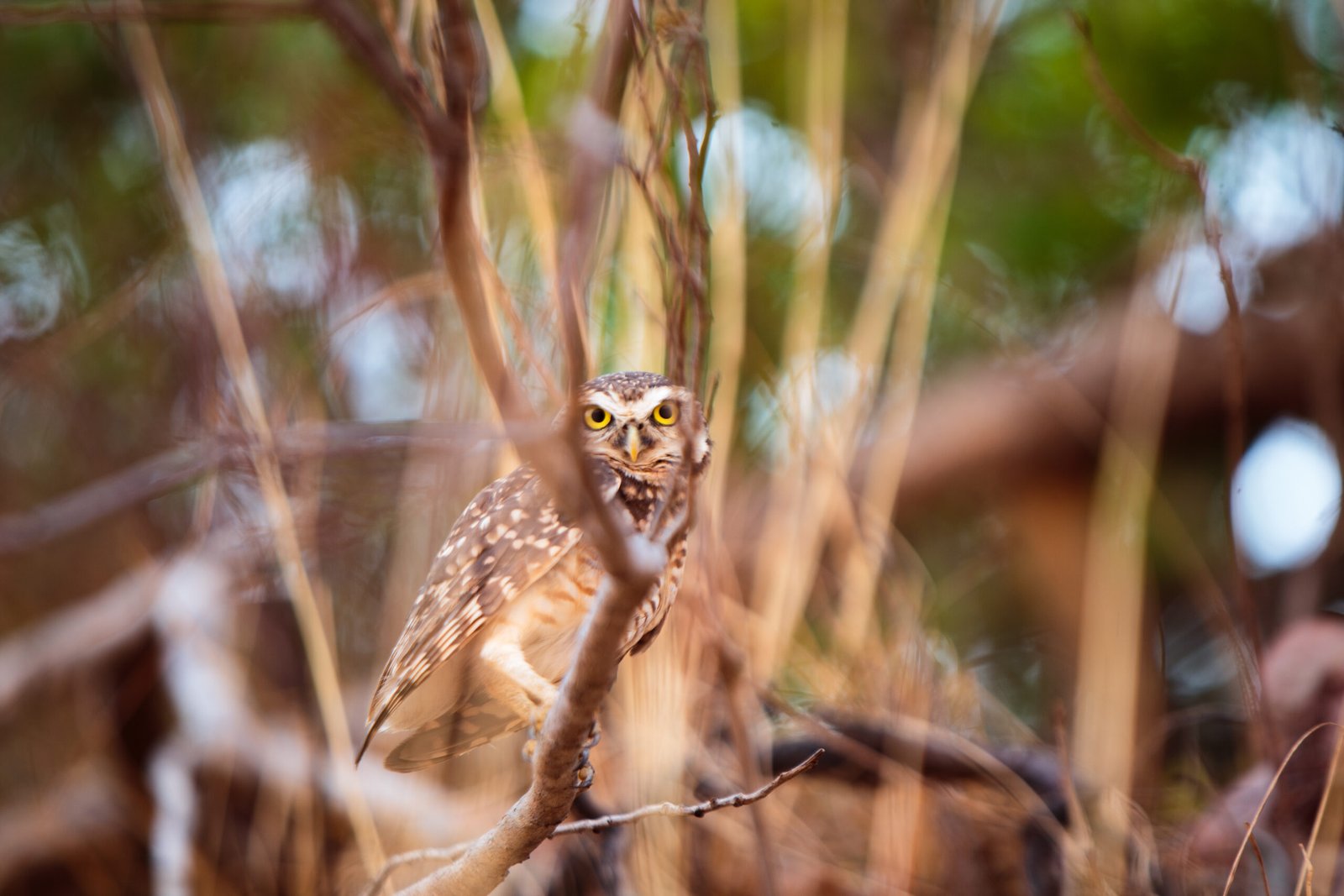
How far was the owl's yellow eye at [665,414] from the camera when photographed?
1784mm

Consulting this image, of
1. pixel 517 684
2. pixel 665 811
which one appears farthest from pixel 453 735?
pixel 665 811

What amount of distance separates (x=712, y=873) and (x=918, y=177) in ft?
6.78

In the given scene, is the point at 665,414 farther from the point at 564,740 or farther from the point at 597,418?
the point at 564,740

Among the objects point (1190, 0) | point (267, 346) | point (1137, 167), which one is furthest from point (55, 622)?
point (1190, 0)

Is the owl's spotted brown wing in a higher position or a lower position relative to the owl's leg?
higher

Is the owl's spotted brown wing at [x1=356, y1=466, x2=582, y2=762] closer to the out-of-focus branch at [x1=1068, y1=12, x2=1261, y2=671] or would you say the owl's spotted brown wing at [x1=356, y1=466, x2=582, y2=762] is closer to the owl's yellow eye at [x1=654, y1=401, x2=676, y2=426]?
the owl's yellow eye at [x1=654, y1=401, x2=676, y2=426]

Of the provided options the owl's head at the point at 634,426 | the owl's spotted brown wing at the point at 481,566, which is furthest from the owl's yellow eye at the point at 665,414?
the owl's spotted brown wing at the point at 481,566

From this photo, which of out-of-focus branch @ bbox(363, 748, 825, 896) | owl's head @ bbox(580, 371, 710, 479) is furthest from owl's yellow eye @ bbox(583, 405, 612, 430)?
out-of-focus branch @ bbox(363, 748, 825, 896)

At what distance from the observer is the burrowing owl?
1.77m

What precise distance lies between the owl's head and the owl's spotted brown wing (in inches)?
5.3

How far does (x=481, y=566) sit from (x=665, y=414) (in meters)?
0.39

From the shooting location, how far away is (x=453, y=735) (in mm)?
1889

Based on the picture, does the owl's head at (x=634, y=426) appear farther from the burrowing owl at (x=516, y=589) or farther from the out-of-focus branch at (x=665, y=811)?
the out-of-focus branch at (x=665, y=811)

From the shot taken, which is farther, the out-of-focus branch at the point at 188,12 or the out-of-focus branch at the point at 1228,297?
the out-of-focus branch at the point at 1228,297
